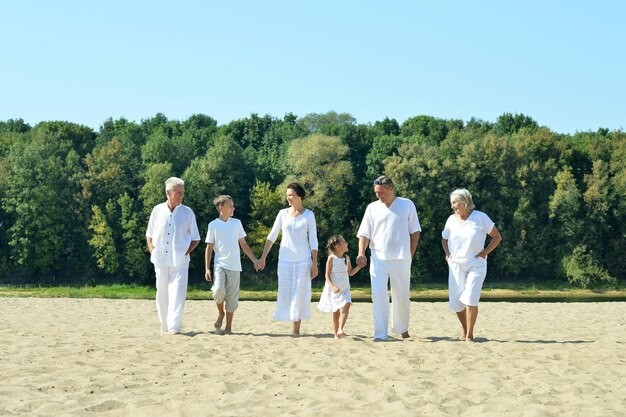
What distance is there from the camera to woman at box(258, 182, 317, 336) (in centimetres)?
1152

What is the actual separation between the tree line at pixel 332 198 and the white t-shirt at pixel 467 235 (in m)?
36.9

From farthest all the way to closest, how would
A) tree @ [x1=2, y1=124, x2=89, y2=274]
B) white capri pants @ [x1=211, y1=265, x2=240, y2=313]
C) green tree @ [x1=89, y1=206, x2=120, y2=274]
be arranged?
1. tree @ [x1=2, y1=124, x2=89, y2=274]
2. green tree @ [x1=89, y1=206, x2=120, y2=274]
3. white capri pants @ [x1=211, y1=265, x2=240, y2=313]

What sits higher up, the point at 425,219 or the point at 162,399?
the point at 425,219

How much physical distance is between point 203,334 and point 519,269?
131 feet

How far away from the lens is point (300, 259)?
11562mm

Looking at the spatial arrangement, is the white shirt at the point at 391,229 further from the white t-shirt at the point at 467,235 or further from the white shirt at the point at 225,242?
the white shirt at the point at 225,242

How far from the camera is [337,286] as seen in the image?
11711 millimetres

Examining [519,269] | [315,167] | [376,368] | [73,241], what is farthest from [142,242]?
[376,368]

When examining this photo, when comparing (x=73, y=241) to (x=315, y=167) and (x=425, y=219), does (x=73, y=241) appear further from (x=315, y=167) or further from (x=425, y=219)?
(x=425, y=219)

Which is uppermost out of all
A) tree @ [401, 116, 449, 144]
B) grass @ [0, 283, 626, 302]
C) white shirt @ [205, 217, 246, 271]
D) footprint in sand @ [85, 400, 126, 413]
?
tree @ [401, 116, 449, 144]

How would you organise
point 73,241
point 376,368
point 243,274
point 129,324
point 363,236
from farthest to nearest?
point 73,241 → point 243,274 → point 129,324 → point 363,236 → point 376,368

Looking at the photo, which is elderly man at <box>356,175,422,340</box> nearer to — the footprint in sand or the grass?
the footprint in sand

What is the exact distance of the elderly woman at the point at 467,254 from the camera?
1089 cm

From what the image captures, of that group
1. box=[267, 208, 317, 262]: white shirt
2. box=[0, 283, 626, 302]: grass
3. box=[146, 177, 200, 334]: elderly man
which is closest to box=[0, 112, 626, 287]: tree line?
box=[0, 283, 626, 302]: grass
